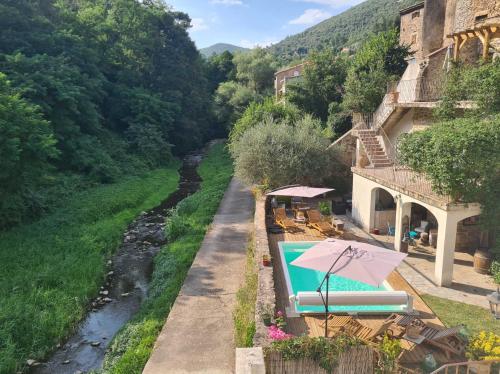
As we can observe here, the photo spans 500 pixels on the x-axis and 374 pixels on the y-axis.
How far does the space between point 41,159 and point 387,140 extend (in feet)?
59.1

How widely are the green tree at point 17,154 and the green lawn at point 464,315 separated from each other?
55.6 feet

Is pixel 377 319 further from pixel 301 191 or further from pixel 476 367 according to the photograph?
pixel 301 191

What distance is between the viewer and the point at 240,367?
6.22 m

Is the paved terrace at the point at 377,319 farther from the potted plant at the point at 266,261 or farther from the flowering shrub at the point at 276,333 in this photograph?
the flowering shrub at the point at 276,333

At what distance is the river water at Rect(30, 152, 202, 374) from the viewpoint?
Result: 427 inches

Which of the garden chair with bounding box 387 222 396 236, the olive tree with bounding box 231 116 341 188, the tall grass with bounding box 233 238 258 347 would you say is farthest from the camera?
the olive tree with bounding box 231 116 341 188

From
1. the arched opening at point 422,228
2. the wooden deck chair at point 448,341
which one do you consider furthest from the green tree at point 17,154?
the wooden deck chair at point 448,341

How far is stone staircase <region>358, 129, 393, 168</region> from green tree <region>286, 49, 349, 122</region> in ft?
35.5

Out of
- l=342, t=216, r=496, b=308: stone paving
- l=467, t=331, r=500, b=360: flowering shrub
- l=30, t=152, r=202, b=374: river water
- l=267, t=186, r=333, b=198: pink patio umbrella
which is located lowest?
l=30, t=152, r=202, b=374: river water

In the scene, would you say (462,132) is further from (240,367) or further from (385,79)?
(385,79)

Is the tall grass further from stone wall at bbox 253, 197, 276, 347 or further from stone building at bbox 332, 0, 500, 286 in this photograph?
stone building at bbox 332, 0, 500, 286

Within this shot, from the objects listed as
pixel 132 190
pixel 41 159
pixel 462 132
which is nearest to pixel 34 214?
pixel 41 159

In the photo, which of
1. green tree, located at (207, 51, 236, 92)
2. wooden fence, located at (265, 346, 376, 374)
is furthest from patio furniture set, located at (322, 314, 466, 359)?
green tree, located at (207, 51, 236, 92)

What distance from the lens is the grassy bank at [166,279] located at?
32.9ft
